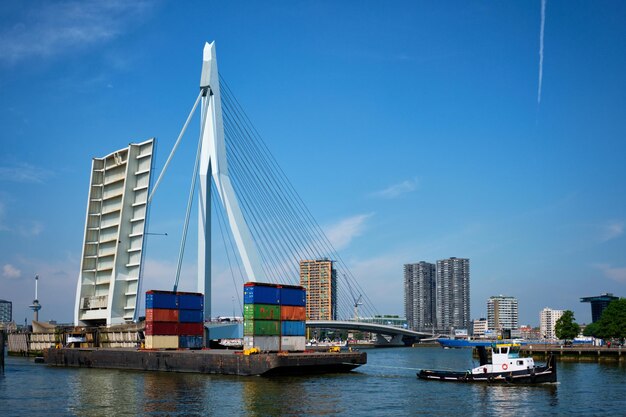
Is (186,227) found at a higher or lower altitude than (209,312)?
higher

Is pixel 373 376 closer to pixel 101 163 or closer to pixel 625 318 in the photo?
pixel 101 163

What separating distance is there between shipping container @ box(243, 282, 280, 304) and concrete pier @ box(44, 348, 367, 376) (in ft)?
15.7

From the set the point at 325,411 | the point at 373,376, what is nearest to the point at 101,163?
the point at 373,376

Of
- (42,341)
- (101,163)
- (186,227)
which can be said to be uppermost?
(101,163)

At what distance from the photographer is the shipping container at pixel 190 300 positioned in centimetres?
7050

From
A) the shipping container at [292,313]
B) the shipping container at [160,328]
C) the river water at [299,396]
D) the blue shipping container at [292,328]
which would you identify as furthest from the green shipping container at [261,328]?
the shipping container at [160,328]

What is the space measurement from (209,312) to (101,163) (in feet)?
92.9

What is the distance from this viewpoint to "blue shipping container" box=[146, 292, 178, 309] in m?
68.4

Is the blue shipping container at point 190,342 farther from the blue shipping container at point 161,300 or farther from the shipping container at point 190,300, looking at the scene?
the blue shipping container at point 161,300

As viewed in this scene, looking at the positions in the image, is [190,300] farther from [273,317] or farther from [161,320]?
[273,317]

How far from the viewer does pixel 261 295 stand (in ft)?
198

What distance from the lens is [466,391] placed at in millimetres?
46344

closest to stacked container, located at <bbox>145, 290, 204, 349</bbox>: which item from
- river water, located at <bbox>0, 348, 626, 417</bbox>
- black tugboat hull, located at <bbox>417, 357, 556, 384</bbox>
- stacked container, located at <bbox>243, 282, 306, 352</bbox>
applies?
river water, located at <bbox>0, 348, 626, 417</bbox>

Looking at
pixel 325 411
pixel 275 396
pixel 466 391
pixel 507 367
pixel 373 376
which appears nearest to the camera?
pixel 325 411
